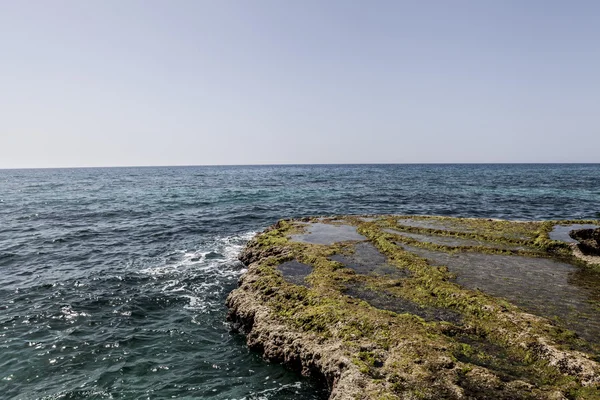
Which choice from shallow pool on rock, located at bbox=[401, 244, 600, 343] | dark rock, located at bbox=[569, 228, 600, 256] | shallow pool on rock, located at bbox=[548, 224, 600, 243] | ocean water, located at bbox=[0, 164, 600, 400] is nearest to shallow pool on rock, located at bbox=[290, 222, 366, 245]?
ocean water, located at bbox=[0, 164, 600, 400]

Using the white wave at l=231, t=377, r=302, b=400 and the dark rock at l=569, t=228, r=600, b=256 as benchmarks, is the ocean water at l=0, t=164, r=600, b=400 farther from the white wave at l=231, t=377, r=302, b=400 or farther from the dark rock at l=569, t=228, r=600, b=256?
the dark rock at l=569, t=228, r=600, b=256

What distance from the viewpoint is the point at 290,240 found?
20.4 metres

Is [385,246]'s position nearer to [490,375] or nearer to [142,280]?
[490,375]

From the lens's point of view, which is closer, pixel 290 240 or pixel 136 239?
pixel 290 240

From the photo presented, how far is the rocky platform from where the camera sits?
23.9 ft

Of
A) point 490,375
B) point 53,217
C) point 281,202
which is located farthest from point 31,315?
point 281,202

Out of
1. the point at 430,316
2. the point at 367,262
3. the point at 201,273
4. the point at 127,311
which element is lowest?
the point at 127,311

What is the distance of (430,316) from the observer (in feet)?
33.3

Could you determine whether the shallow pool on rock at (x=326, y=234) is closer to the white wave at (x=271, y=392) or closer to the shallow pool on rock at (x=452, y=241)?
the shallow pool on rock at (x=452, y=241)

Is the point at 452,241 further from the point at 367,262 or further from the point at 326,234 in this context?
the point at 326,234

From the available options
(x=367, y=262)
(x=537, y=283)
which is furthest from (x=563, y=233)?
(x=367, y=262)

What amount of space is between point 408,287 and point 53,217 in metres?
39.4

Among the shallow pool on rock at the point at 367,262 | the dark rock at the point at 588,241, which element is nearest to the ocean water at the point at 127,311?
the shallow pool on rock at the point at 367,262

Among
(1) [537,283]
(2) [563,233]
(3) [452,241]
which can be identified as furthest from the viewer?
(2) [563,233]
